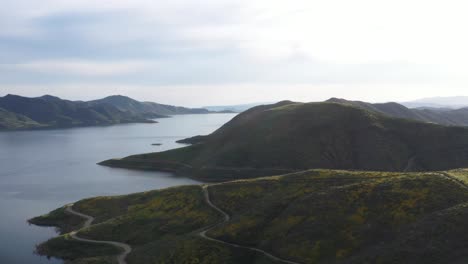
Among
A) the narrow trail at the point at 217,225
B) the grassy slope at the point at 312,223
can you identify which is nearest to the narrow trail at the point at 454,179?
the grassy slope at the point at 312,223

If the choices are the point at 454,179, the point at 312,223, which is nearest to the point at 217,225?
the point at 312,223

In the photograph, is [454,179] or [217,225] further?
[217,225]

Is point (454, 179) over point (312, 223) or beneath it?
over

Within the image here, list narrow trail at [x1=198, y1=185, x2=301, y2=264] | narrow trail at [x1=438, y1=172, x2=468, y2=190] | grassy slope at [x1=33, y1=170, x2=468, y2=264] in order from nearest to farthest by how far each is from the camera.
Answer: grassy slope at [x1=33, y1=170, x2=468, y2=264] → narrow trail at [x1=198, y1=185, x2=301, y2=264] → narrow trail at [x1=438, y1=172, x2=468, y2=190]

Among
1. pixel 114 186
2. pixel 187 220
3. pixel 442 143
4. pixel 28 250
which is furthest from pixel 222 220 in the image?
pixel 442 143

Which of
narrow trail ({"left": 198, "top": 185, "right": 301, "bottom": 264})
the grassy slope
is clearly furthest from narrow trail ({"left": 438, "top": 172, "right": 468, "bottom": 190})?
narrow trail ({"left": 198, "top": 185, "right": 301, "bottom": 264})

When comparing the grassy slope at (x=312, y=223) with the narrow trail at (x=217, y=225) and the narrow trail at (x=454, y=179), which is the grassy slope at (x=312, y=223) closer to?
the narrow trail at (x=454, y=179)

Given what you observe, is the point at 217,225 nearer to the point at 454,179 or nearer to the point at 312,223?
the point at 312,223

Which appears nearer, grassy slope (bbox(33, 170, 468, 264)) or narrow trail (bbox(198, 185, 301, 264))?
grassy slope (bbox(33, 170, 468, 264))

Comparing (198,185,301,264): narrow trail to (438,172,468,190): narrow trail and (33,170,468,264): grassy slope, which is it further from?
(438,172,468,190): narrow trail

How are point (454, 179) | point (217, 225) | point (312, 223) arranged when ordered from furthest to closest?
point (217, 225) < point (454, 179) < point (312, 223)
